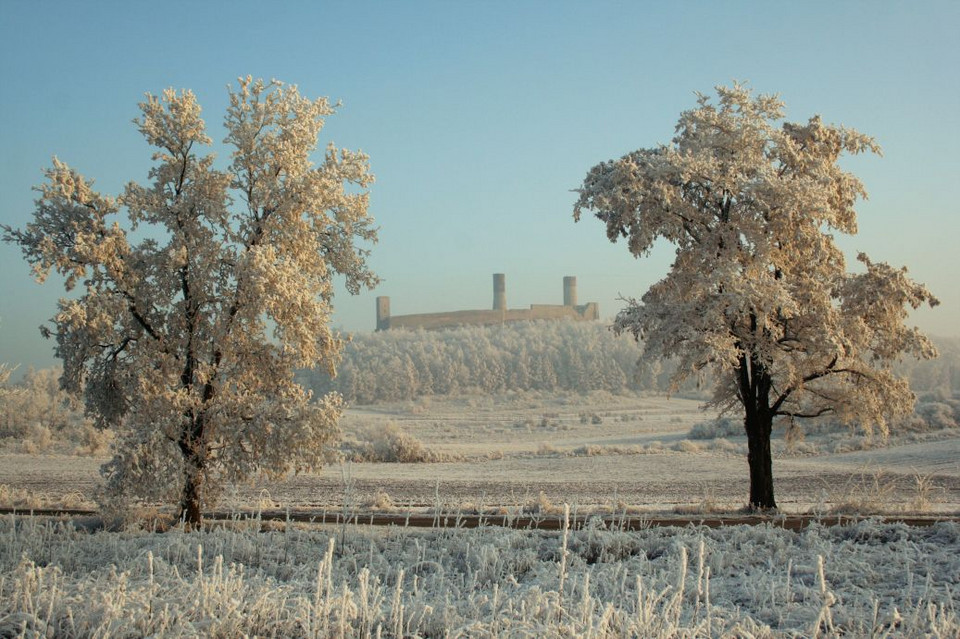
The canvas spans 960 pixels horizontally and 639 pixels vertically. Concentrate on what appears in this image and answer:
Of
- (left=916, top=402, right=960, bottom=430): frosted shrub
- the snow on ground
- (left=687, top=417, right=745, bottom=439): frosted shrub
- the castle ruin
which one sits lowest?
the snow on ground

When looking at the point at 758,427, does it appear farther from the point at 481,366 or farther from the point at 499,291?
the point at 499,291

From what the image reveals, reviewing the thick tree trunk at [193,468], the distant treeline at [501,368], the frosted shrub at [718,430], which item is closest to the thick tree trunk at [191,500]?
the thick tree trunk at [193,468]

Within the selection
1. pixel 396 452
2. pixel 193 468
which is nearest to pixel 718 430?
pixel 396 452

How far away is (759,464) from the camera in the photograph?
15.5 m

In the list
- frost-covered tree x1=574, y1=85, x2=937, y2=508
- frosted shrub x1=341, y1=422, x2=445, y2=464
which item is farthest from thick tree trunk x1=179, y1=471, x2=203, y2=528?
frosted shrub x1=341, y1=422, x2=445, y2=464

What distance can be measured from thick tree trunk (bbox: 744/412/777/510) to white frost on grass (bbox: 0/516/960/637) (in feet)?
18.3

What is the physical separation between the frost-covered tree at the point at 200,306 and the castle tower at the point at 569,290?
102902 mm

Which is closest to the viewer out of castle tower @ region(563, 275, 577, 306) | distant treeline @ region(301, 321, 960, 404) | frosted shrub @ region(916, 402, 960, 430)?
frosted shrub @ region(916, 402, 960, 430)

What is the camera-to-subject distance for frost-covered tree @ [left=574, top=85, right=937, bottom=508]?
1405 centimetres

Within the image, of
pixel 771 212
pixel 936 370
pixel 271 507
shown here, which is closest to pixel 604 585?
pixel 771 212

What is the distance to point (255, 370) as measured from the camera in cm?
1265

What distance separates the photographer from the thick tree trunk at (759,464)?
15406 mm

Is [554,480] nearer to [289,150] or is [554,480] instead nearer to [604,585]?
[289,150]

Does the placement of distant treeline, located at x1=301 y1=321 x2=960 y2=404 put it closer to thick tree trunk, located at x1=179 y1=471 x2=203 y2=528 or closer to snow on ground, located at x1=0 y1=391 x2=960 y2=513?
snow on ground, located at x1=0 y1=391 x2=960 y2=513
